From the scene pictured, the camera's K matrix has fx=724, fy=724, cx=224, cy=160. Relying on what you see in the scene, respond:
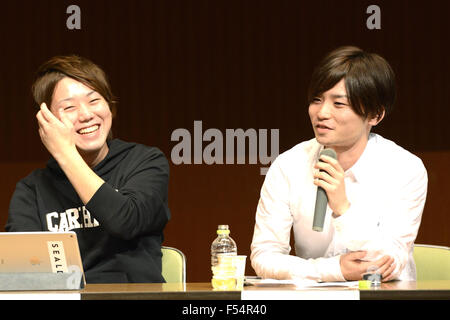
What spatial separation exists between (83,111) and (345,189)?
85 centimetres

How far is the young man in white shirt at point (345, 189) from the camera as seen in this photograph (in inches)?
79.7

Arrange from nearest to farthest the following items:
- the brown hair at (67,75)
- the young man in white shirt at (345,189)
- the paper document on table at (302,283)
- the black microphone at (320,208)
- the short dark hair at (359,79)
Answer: the paper document on table at (302,283) < the black microphone at (320,208) < the young man in white shirt at (345,189) < the short dark hair at (359,79) < the brown hair at (67,75)

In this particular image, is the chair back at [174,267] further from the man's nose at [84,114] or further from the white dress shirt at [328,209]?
the man's nose at [84,114]

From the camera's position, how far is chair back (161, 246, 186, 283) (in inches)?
90.2

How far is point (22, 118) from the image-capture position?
12.7 feet

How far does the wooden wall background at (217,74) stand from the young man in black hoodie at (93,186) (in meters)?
1.40

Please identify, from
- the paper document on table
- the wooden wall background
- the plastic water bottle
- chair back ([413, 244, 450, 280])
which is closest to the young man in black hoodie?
the plastic water bottle

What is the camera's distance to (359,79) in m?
2.20

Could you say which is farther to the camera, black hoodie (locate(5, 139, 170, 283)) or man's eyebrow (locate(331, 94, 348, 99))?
man's eyebrow (locate(331, 94, 348, 99))

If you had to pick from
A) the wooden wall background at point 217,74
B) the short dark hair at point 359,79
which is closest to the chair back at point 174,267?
the short dark hair at point 359,79

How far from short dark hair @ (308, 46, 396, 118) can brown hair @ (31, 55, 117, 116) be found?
67 cm

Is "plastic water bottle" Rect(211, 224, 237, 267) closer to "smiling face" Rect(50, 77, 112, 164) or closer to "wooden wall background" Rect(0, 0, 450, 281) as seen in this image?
"smiling face" Rect(50, 77, 112, 164)
